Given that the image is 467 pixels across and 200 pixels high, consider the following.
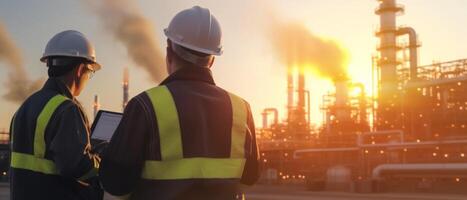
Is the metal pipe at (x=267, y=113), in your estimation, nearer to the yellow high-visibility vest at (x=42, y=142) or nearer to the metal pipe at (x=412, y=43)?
the metal pipe at (x=412, y=43)

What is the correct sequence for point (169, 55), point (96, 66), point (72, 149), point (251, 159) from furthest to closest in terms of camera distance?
point (96, 66) → point (72, 149) → point (251, 159) → point (169, 55)

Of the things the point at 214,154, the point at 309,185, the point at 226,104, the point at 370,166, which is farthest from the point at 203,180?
the point at 370,166

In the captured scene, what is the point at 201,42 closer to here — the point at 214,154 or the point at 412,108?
the point at 214,154

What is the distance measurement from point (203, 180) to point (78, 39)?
5.60ft

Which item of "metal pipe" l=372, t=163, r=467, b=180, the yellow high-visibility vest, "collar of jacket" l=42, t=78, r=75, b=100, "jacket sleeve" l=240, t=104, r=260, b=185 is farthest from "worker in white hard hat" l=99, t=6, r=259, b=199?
"metal pipe" l=372, t=163, r=467, b=180

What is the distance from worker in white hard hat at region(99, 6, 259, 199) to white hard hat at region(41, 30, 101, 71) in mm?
1177

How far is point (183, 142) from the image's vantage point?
234 centimetres

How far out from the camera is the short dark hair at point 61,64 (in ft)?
11.7

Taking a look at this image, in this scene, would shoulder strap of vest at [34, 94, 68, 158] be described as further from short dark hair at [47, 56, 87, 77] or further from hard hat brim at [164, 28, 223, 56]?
hard hat brim at [164, 28, 223, 56]

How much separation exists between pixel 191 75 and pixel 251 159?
0.55 meters

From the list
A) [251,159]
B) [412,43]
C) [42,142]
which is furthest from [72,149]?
[412,43]

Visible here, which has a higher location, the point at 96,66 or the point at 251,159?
the point at 96,66

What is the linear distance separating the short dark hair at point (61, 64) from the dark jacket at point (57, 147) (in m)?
0.06

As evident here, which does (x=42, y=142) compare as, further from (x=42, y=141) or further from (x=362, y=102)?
(x=362, y=102)
